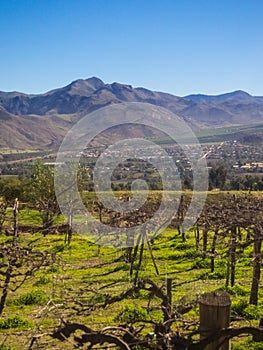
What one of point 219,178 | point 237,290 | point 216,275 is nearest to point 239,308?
point 237,290

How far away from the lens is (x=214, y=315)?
3.55 metres

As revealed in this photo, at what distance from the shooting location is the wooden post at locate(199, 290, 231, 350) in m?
3.54

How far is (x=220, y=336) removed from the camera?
3.53 m

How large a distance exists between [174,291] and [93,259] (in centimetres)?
892

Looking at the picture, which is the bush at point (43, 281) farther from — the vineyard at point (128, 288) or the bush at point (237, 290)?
the bush at point (237, 290)

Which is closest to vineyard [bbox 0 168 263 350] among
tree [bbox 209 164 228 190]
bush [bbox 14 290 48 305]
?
bush [bbox 14 290 48 305]

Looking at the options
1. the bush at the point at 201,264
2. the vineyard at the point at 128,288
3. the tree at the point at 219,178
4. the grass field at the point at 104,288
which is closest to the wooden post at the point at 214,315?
the vineyard at the point at 128,288

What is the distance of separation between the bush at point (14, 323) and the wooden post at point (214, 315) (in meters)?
7.31

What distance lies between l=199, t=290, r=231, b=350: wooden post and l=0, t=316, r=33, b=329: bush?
7306mm

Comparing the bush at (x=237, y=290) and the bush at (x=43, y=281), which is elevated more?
the bush at (x=237, y=290)

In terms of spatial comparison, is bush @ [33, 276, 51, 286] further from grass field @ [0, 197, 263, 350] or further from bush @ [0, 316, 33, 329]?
bush @ [0, 316, 33, 329]

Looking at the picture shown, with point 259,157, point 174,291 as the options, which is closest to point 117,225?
point 174,291

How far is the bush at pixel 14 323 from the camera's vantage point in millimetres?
9781

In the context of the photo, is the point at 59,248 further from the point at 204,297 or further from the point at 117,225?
the point at 204,297
